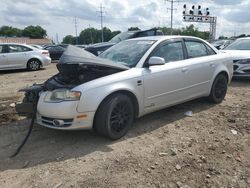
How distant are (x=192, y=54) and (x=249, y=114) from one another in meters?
1.62

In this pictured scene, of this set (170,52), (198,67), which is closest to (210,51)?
(198,67)

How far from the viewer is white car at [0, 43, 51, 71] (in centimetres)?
1321

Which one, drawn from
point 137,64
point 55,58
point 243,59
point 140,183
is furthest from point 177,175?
point 55,58

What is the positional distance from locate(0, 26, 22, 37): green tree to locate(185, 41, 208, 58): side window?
96.6 metres

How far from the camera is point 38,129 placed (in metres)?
5.08

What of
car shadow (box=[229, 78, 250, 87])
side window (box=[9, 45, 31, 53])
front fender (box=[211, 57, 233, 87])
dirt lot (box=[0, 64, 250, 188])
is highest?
side window (box=[9, 45, 31, 53])

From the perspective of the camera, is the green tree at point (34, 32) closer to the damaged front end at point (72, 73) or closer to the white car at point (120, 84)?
the white car at point (120, 84)

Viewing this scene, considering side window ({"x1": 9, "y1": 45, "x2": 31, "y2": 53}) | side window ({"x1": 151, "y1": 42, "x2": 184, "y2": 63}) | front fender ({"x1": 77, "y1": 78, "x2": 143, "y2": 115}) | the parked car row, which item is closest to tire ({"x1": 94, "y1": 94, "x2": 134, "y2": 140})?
front fender ({"x1": 77, "y1": 78, "x2": 143, "y2": 115})

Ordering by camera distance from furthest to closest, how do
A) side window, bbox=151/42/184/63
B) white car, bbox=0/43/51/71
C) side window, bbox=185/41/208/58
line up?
white car, bbox=0/43/51/71, side window, bbox=185/41/208/58, side window, bbox=151/42/184/63

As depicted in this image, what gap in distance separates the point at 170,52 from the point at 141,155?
226cm

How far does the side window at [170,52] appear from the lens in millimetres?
5223

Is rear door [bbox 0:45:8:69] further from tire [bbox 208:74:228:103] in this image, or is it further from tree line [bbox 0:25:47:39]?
tree line [bbox 0:25:47:39]

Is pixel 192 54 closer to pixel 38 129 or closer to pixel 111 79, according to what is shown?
pixel 111 79

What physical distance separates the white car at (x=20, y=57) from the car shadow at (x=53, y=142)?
876 cm
